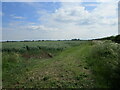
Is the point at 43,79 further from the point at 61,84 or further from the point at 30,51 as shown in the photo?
the point at 30,51

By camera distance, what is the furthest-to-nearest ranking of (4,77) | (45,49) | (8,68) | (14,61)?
(45,49)
(14,61)
(8,68)
(4,77)

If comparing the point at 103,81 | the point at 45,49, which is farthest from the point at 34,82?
the point at 45,49

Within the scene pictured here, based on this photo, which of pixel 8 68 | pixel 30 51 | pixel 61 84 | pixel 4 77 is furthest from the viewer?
pixel 30 51

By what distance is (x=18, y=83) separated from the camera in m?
10.2

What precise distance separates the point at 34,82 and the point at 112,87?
4.25 meters

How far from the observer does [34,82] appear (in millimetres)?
9922

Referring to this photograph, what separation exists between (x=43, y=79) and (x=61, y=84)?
1.58 metres

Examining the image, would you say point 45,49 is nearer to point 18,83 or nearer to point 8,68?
point 8,68

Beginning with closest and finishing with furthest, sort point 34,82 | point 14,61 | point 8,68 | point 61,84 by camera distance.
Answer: point 61,84
point 34,82
point 8,68
point 14,61

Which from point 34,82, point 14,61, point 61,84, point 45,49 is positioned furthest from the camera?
point 45,49

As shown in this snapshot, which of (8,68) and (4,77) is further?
(8,68)

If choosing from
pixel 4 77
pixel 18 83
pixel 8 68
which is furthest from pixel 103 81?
pixel 8 68

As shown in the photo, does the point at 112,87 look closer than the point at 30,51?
Yes

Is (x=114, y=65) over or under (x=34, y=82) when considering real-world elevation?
over
